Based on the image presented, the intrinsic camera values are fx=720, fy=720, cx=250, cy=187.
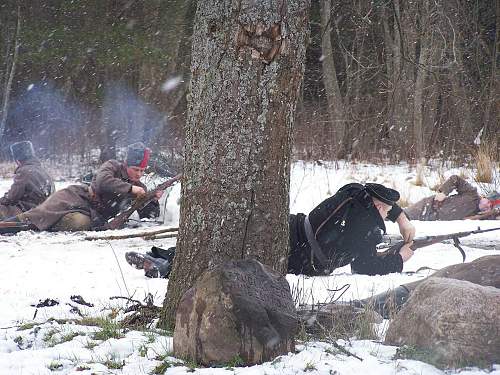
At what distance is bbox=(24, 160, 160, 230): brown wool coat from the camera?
9.04 metres

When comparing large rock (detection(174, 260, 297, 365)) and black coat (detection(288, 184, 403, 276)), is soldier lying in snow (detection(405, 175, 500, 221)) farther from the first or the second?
large rock (detection(174, 260, 297, 365))

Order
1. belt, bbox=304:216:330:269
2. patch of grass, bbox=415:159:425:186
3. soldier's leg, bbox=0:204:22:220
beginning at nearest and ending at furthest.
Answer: belt, bbox=304:216:330:269, soldier's leg, bbox=0:204:22:220, patch of grass, bbox=415:159:425:186

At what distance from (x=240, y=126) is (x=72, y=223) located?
240 inches

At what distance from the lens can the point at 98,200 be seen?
371 inches

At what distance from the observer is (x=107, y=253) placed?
7152mm

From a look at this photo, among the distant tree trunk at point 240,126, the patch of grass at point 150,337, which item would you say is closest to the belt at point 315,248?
the distant tree trunk at point 240,126

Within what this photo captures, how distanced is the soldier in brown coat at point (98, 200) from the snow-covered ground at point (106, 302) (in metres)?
0.31

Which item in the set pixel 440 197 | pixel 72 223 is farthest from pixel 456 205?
pixel 72 223

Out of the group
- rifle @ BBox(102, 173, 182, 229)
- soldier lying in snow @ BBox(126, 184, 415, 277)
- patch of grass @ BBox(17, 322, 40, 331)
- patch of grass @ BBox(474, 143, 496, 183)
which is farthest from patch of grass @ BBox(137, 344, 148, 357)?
patch of grass @ BBox(474, 143, 496, 183)

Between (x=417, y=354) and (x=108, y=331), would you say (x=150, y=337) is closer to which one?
(x=108, y=331)

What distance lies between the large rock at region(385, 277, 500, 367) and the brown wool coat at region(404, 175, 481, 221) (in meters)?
6.18

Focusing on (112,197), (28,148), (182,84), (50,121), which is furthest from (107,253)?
(50,121)

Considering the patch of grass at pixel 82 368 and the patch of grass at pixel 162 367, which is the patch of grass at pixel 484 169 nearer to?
the patch of grass at pixel 162 367

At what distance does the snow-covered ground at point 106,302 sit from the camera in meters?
2.95
